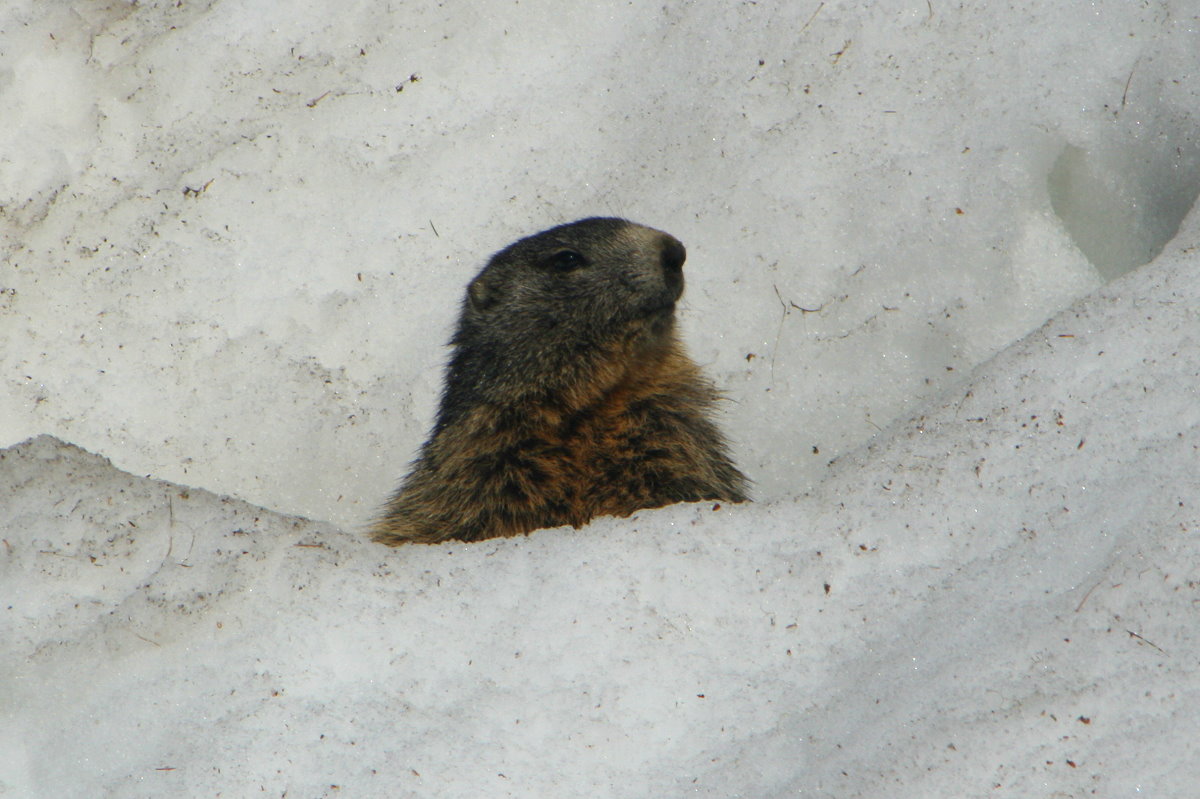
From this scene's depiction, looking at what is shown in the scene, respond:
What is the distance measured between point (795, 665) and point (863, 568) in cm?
32

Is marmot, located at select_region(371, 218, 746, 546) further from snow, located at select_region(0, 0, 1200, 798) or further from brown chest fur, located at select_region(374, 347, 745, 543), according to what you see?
snow, located at select_region(0, 0, 1200, 798)

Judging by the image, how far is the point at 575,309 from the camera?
13.7 ft

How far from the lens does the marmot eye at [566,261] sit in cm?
424

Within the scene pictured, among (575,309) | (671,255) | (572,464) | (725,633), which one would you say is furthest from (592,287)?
(725,633)

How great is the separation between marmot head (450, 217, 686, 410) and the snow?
31.4 inches

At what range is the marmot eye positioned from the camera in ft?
13.9

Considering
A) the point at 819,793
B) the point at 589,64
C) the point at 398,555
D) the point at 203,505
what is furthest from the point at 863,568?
the point at 589,64

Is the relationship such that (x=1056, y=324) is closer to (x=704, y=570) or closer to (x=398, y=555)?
(x=704, y=570)

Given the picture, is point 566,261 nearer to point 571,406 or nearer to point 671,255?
point 671,255

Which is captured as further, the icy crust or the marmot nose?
the marmot nose

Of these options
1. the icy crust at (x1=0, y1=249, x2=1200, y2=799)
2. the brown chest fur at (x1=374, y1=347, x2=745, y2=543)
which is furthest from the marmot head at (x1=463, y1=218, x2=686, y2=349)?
the icy crust at (x1=0, y1=249, x2=1200, y2=799)

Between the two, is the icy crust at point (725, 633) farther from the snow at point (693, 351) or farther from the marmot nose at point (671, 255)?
the marmot nose at point (671, 255)

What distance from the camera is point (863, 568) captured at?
2.90 m

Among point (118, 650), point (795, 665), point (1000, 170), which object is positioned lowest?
point (118, 650)
